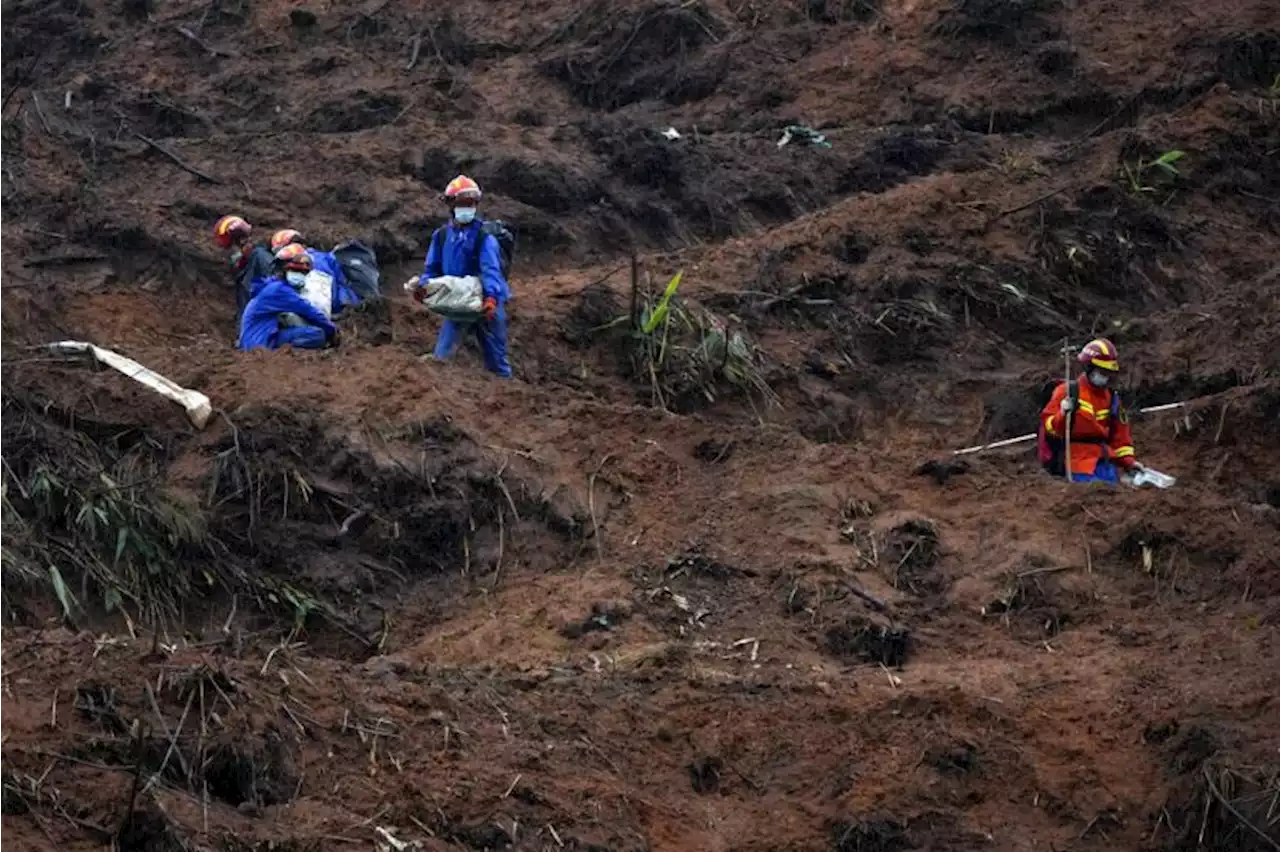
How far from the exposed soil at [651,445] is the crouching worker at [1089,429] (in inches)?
26.3

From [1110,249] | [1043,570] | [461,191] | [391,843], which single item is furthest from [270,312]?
[1110,249]

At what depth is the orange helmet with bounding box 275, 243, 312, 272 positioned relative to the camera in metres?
14.1

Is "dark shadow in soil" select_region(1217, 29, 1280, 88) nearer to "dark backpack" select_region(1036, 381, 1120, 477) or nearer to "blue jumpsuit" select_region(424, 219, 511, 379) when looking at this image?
"dark backpack" select_region(1036, 381, 1120, 477)

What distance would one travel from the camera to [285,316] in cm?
1417

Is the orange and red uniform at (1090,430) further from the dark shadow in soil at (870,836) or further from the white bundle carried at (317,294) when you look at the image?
the dark shadow in soil at (870,836)

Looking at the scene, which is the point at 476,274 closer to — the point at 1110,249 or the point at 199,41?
the point at 1110,249

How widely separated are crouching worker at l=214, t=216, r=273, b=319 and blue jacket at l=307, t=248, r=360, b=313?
276 millimetres

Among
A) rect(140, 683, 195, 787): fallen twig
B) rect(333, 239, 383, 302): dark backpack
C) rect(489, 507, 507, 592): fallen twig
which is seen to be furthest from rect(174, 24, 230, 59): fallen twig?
rect(140, 683, 195, 787): fallen twig

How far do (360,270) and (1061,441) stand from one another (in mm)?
4586

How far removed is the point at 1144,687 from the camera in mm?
10891

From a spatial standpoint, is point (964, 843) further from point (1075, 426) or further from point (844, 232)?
point (844, 232)

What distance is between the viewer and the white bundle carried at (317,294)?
1418cm

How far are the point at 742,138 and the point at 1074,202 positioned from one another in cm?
253

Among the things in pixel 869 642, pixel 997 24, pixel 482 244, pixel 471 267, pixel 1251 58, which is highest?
pixel 482 244
